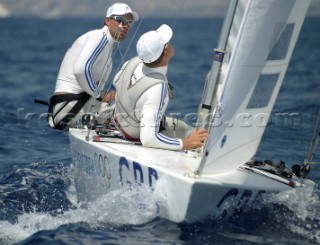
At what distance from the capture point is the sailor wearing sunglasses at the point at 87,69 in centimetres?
600

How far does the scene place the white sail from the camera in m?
4.52

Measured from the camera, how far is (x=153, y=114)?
16.8ft

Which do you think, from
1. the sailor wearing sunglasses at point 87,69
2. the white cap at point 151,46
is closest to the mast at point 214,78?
the white cap at point 151,46

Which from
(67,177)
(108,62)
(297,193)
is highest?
(108,62)

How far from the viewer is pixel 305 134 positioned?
30.6ft

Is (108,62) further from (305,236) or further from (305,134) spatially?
(305,134)

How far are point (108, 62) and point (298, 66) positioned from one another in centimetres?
1586

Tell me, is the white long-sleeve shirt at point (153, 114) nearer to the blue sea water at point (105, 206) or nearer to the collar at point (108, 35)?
the blue sea water at point (105, 206)

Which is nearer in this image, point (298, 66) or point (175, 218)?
point (175, 218)

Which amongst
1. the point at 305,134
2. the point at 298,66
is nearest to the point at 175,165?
the point at 305,134

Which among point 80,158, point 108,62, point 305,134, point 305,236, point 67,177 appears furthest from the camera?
point 305,134

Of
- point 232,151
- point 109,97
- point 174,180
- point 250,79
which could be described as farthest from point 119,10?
point 174,180

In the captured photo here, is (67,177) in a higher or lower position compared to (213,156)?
lower

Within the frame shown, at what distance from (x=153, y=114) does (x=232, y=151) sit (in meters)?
0.69
